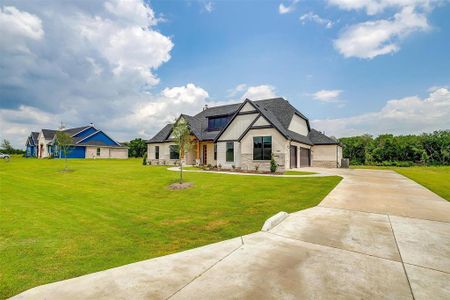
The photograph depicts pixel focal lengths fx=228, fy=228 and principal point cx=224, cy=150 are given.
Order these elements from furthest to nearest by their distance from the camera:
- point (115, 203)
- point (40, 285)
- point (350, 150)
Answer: point (350, 150) → point (115, 203) → point (40, 285)

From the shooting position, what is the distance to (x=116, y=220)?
802 cm

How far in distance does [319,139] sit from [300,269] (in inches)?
1160

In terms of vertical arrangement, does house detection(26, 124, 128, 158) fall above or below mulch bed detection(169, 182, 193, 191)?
above

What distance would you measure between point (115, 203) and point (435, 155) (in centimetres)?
5036

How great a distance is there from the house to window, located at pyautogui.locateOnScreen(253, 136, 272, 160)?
3710cm

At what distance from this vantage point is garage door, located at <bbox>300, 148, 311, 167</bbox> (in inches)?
1078

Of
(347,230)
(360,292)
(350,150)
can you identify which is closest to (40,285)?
(360,292)

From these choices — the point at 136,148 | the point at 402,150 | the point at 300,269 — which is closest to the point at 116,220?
the point at 300,269

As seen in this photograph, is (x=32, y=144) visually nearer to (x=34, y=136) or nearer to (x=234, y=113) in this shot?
(x=34, y=136)

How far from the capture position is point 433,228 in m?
6.22

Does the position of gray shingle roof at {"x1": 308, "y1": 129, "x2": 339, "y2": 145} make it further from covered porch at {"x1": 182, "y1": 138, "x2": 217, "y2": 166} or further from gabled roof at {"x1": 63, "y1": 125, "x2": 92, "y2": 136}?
gabled roof at {"x1": 63, "y1": 125, "x2": 92, "y2": 136}

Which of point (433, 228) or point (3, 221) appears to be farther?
point (3, 221)

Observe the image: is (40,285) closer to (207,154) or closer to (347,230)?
(347,230)

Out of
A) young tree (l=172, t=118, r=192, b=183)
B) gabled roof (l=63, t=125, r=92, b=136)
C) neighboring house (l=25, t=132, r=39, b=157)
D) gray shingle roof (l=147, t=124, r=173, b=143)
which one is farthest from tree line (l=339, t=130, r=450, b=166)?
neighboring house (l=25, t=132, r=39, b=157)
